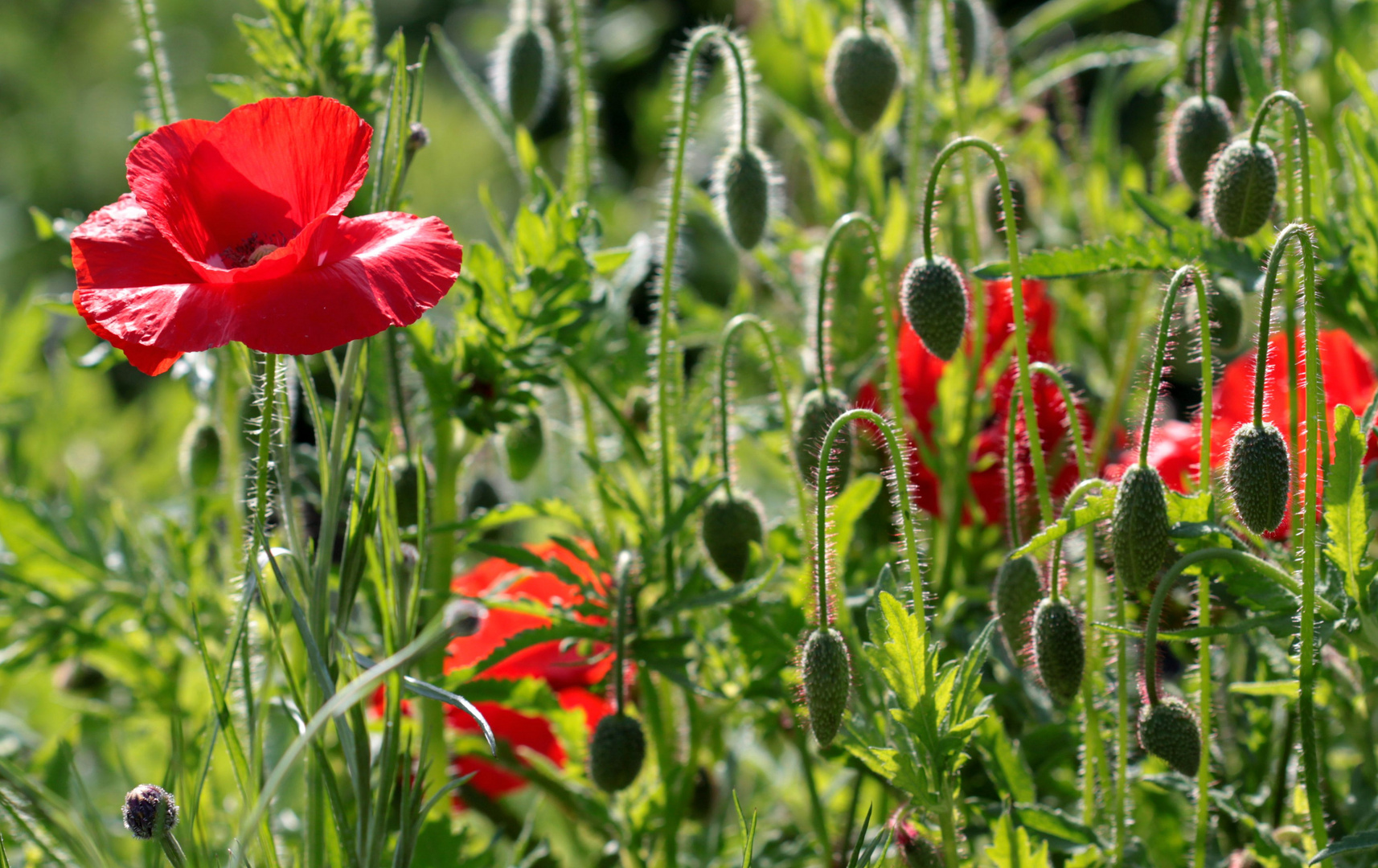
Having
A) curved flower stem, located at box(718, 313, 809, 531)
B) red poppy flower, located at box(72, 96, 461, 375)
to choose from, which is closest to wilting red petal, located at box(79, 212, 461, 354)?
red poppy flower, located at box(72, 96, 461, 375)

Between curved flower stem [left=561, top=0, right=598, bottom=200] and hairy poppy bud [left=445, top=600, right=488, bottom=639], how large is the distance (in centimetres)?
31

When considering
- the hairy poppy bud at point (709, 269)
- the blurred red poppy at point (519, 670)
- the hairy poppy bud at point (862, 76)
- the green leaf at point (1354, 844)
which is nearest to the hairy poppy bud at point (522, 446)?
the blurred red poppy at point (519, 670)

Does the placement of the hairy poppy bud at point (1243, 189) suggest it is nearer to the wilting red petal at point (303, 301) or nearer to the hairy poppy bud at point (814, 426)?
the hairy poppy bud at point (814, 426)

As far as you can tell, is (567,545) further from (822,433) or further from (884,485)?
(884,485)

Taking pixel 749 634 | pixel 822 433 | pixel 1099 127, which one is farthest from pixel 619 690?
→ pixel 1099 127

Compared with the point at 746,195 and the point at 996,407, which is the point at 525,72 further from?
the point at 996,407

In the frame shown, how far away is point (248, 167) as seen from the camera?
1.94 ft

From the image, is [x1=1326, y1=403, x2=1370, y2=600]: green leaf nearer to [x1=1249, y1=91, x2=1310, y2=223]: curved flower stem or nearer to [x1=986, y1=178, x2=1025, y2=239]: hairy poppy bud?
[x1=1249, y1=91, x2=1310, y2=223]: curved flower stem

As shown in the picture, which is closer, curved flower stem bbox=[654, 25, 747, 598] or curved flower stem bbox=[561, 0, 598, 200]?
curved flower stem bbox=[654, 25, 747, 598]

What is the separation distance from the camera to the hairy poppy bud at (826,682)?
59 cm

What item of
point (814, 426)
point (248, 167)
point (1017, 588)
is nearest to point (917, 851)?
point (1017, 588)

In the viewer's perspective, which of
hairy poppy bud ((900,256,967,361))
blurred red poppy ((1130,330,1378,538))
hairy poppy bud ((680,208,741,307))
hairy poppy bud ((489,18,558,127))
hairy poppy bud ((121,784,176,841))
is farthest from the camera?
hairy poppy bud ((680,208,741,307))

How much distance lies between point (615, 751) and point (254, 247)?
35cm

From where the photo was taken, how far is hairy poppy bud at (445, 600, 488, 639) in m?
0.52
